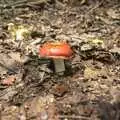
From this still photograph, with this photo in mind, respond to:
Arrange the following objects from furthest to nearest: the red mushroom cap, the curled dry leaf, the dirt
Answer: the curled dry leaf → the red mushroom cap → the dirt

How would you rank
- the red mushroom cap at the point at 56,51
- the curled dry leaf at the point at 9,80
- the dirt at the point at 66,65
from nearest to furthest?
the dirt at the point at 66,65
the red mushroom cap at the point at 56,51
the curled dry leaf at the point at 9,80

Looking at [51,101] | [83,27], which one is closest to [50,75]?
[51,101]

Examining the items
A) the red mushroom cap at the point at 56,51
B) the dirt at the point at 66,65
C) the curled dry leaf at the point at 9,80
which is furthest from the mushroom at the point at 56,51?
the curled dry leaf at the point at 9,80

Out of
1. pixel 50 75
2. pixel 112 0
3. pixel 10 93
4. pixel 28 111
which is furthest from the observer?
pixel 112 0

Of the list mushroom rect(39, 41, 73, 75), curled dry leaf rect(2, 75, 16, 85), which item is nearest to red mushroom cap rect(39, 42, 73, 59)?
mushroom rect(39, 41, 73, 75)

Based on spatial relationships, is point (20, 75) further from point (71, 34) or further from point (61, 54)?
point (71, 34)

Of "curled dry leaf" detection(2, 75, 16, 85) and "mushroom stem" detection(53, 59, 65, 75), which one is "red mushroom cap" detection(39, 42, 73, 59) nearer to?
"mushroom stem" detection(53, 59, 65, 75)

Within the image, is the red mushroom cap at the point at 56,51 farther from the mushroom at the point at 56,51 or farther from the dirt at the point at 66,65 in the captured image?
the dirt at the point at 66,65

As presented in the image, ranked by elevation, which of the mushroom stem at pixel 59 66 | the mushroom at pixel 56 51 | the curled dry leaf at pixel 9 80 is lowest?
the curled dry leaf at pixel 9 80
